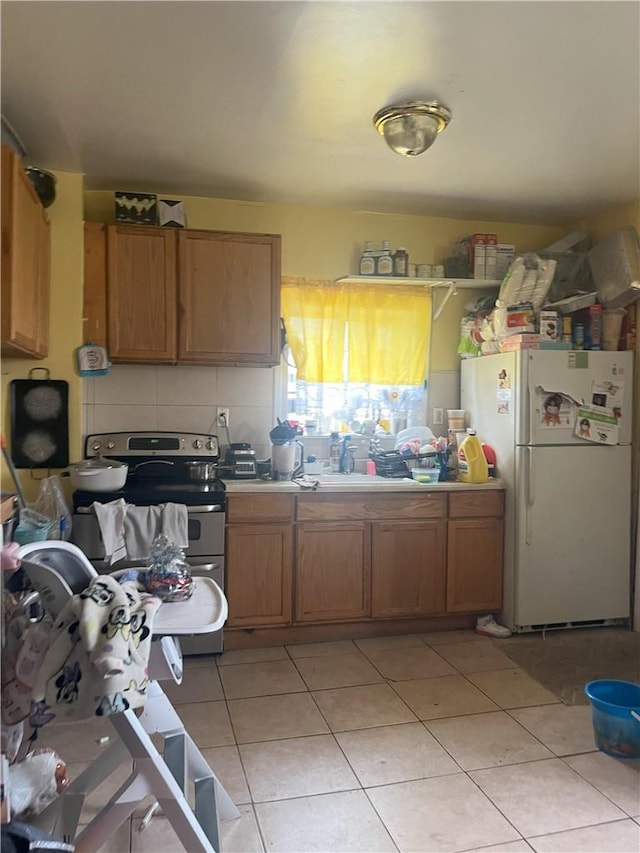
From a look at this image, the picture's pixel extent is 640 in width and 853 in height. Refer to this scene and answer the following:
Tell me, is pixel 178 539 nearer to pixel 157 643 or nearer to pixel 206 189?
pixel 157 643

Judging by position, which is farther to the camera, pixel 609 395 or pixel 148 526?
pixel 609 395

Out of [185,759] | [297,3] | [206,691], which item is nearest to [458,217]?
[297,3]

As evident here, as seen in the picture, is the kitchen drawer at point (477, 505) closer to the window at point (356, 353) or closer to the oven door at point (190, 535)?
the window at point (356, 353)

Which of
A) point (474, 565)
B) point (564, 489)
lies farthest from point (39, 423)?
point (564, 489)

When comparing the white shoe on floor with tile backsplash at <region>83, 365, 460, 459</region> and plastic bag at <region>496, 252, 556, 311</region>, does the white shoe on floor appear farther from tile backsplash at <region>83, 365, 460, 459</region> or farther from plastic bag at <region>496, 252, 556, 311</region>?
plastic bag at <region>496, 252, 556, 311</region>

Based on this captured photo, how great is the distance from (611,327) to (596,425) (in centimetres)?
57

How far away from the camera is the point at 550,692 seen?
2.89m

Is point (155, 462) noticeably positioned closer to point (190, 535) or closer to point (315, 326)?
point (190, 535)

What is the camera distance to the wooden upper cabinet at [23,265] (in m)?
2.44

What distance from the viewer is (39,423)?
3.33m

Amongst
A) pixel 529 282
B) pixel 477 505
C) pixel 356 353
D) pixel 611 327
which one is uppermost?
pixel 529 282

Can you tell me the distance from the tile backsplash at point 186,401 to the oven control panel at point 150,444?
10 centimetres

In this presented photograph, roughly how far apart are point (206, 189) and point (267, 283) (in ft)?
2.08

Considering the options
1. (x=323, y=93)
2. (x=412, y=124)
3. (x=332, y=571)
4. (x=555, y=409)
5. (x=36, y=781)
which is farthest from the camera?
(x=555, y=409)
